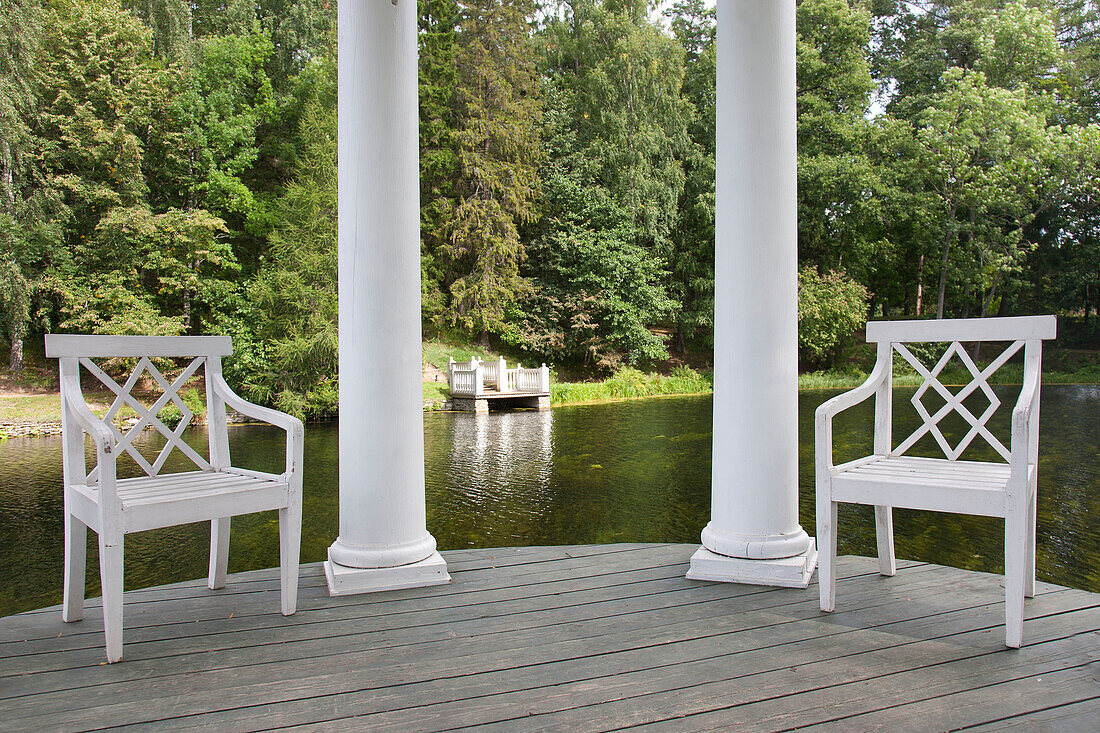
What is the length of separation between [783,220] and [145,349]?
204cm

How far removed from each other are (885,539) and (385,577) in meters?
1.62

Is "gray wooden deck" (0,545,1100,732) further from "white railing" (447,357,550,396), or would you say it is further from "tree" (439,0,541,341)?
"tree" (439,0,541,341)

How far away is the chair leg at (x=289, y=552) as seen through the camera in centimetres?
210

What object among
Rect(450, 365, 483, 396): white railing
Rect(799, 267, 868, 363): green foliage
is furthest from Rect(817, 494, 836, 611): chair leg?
Rect(799, 267, 868, 363): green foliage

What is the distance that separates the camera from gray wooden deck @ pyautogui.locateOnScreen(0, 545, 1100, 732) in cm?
154

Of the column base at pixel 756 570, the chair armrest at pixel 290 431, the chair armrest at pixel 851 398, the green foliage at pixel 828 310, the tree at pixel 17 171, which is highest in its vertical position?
the tree at pixel 17 171

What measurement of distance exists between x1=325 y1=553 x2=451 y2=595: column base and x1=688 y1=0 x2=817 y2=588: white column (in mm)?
865

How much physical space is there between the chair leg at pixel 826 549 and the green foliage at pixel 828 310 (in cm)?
1709

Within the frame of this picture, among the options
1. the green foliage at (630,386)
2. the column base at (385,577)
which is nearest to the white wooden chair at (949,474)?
the column base at (385,577)

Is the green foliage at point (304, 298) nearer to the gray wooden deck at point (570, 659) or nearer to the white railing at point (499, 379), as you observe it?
the white railing at point (499, 379)

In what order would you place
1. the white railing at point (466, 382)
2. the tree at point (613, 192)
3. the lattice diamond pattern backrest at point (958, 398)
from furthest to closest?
the tree at point (613, 192)
the white railing at point (466, 382)
the lattice diamond pattern backrest at point (958, 398)

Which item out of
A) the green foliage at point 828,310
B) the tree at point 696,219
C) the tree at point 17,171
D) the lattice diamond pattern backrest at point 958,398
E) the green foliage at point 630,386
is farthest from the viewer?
the tree at point 696,219

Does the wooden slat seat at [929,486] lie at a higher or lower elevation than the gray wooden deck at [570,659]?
higher

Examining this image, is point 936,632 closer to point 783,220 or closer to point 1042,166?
point 783,220
